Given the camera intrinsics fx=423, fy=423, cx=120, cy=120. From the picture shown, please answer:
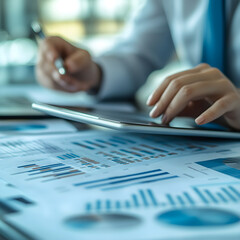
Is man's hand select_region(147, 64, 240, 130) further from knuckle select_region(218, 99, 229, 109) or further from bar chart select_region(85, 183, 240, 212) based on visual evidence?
bar chart select_region(85, 183, 240, 212)

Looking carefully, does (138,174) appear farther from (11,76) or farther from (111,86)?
(11,76)

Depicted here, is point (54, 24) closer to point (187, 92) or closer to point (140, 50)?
point (140, 50)

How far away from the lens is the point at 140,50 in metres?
0.92

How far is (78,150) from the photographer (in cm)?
42

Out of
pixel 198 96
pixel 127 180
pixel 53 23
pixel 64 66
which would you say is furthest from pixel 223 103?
pixel 53 23

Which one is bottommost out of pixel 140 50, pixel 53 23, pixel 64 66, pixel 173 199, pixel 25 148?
pixel 173 199

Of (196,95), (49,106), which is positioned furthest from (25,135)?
(196,95)

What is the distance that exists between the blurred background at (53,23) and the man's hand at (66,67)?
585 mm

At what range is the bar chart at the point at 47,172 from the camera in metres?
0.32

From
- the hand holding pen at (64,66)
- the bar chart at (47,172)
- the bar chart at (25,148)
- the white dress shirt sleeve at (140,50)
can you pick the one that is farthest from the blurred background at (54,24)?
the bar chart at (47,172)

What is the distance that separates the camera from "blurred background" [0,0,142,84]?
1.44 m

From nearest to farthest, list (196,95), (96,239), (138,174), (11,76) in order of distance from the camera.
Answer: (96,239) < (138,174) < (196,95) < (11,76)

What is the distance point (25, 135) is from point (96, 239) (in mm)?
311

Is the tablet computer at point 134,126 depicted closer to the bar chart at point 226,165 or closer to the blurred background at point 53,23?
the bar chart at point 226,165
